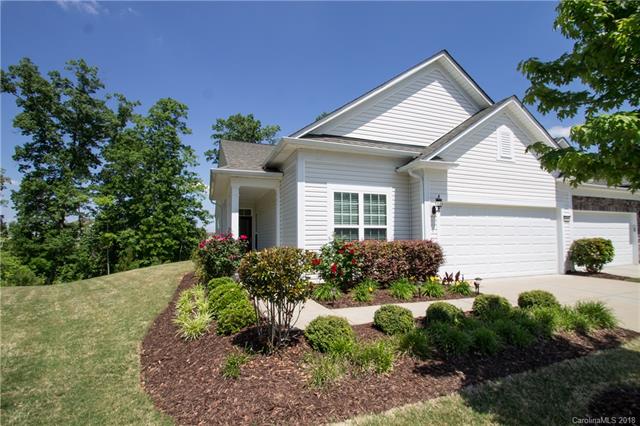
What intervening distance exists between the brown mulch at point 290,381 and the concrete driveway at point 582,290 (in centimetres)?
214

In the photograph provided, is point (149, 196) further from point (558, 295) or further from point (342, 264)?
point (558, 295)

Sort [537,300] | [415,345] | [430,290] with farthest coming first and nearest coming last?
[430,290] → [537,300] → [415,345]

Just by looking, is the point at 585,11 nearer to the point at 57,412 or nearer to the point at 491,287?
the point at 57,412

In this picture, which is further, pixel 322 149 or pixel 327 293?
pixel 322 149

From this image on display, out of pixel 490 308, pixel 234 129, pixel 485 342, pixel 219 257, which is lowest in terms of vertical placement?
pixel 485 342

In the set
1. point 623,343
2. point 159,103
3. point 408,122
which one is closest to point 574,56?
point 623,343

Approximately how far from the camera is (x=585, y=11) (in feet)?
10.1

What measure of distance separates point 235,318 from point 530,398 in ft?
13.4

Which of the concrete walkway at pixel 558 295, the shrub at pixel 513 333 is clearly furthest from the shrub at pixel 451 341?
the concrete walkway at pixel 558 295

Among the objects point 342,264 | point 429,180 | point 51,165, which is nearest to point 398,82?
point 429,180

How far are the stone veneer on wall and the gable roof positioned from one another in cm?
555

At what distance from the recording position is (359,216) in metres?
9.45

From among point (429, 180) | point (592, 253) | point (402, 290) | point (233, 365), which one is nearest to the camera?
point (233, 365)

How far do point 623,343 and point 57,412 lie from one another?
26.2 ft
